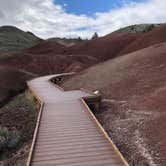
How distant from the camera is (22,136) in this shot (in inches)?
615

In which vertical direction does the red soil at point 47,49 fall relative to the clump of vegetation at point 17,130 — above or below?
above

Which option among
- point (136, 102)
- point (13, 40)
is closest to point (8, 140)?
point (136, 102)

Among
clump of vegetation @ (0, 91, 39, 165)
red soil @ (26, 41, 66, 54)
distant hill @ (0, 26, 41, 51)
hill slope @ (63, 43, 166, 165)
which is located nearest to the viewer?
hill slope @ (63, 43, 166, 165)

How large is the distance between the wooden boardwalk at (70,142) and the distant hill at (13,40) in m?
90.6

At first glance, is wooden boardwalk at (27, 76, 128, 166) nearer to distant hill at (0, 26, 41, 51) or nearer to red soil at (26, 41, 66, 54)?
red soil at (26, 41, 66, 54)

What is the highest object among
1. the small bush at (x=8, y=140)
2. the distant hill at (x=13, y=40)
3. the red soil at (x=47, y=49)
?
the distant hill at (x=13, y=40)

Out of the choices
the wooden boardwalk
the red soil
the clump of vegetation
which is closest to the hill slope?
the wooden boardwalk

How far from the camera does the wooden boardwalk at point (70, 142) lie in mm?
9562

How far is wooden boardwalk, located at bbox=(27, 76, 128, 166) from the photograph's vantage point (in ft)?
31.4

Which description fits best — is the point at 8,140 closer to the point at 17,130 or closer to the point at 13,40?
the point at 17,130

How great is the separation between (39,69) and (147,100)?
141 feet

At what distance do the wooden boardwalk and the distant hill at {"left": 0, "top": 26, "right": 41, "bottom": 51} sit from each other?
9057 cm

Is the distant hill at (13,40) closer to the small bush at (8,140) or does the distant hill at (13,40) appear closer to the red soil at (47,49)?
the red soil at (47,49)

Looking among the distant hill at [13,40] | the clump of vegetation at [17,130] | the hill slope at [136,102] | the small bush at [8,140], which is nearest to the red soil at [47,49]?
the distant hill at [13,40]
